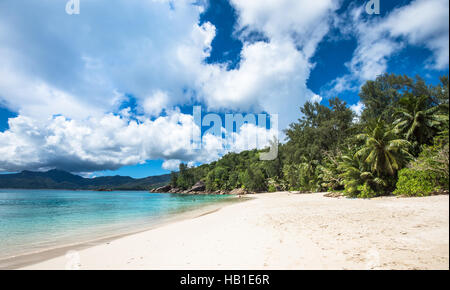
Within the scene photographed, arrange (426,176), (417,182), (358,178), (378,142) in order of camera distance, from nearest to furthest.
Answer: (426,176) < (417,182) < (378,142) < (358,178)

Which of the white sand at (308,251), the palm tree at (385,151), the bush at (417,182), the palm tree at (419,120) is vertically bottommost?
the white sand at (308,251)

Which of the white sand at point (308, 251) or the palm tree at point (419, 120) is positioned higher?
the palm tree at point (419, 120)

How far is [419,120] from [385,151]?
12.2 feet

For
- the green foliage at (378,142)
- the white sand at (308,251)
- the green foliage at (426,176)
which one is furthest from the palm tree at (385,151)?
the white sand at (308,251)

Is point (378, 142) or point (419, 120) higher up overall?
point (419, 120)

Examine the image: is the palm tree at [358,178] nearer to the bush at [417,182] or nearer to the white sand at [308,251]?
the bush at [417,182]

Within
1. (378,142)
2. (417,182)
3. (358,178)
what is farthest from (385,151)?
(417,182)

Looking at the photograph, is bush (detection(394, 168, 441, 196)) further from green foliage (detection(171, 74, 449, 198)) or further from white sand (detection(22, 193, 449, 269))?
white sand (detection(22, 193, 449, 269))

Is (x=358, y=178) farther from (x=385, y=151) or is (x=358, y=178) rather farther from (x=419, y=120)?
(x=419, y=120)

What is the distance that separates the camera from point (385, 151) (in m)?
15.4

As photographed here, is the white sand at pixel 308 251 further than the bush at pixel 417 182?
No

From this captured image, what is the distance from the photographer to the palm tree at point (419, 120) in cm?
1498

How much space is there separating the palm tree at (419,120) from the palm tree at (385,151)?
1.17m

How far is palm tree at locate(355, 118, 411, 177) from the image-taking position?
15.0 metres
